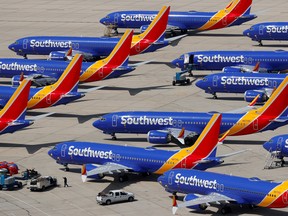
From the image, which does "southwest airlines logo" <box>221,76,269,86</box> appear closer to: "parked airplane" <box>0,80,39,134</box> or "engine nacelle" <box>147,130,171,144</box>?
"engine nacelle" <box>147,130,171,144</box>

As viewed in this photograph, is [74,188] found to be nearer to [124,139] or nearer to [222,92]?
[124,139]

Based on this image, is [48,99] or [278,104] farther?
[48,99]

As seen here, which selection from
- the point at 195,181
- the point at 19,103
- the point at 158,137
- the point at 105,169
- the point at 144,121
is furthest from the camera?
the point at 144,121

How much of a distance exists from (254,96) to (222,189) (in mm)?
47037

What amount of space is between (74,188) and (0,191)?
849 centimetres

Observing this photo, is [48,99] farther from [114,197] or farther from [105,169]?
[114,197]

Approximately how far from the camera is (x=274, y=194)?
458ft

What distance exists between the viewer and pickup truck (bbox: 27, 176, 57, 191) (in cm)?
15338

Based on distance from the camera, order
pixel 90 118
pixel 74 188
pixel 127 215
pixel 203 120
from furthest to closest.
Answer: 1. pixel 90 118
2. pixel 203 120
3. pixel 74 188
4. pixel 127 215

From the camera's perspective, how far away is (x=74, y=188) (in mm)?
154625

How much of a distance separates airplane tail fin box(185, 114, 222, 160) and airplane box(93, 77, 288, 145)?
17191mm

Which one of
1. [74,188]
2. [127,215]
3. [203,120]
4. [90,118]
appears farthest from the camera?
[90,118]

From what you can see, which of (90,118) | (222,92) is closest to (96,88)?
(90,118)

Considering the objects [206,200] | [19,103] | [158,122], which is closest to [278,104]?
[158,122]
